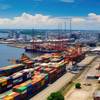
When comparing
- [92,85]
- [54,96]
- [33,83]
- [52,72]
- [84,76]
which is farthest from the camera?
[84,76]

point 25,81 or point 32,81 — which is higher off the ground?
point 32,81

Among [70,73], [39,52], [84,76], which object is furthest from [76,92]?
[39,52]

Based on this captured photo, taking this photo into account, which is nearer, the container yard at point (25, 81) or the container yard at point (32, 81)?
the container yard at point (25, 81)

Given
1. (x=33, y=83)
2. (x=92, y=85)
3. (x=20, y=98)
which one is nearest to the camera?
(x=20, y=98)

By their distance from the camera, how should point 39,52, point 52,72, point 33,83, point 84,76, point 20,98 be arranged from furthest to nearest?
point 39,52 < point 84,76 < point 52,72 < point 33,83 < point 20,98

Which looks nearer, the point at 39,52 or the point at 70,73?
the point at 70,73

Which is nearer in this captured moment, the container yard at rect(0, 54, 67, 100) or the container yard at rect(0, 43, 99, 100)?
the container yard at rect(0, 54, 67, 100)

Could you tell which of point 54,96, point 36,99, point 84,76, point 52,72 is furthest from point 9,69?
point 54,96

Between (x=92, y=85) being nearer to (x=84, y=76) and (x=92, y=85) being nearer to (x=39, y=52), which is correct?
(x=84, y=76)

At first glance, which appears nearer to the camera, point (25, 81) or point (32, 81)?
point (32, 81)

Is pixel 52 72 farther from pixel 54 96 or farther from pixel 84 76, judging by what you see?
pixel 54 96
